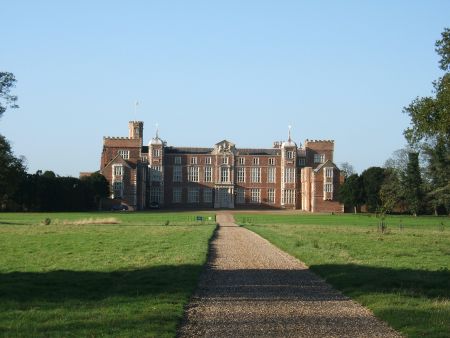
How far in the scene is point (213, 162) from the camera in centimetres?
12306

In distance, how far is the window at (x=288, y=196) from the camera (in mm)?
122188

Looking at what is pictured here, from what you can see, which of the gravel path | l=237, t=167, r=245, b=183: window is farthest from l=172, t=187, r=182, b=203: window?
the gravel path

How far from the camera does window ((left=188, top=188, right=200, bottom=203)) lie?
12262cm

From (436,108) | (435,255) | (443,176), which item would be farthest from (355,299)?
(443,176)

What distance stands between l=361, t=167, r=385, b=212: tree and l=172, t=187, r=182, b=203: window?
111 feet

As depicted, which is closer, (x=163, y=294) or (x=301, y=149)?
(x=163, y=294)

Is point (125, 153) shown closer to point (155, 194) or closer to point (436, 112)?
point (155, 194)

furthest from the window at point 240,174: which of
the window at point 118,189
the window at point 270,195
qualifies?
the window at point 118,189

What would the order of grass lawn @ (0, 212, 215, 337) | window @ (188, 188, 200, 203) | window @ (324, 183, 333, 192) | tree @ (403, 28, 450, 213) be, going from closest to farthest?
grass lawn @ (0, 212, 215, 337)
tree @ (403, 28, 450, 213)
window @ (324, 183, 333, 192)
window @ (188, 188, 200, 203)

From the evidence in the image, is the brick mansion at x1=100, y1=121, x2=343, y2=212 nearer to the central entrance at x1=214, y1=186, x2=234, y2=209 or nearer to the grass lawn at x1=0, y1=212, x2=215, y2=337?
the central entrance at x1=214, y1=186, x2=234, y2=209

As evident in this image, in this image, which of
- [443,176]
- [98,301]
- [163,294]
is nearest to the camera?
[98,301]

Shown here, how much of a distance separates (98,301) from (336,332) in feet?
15.6

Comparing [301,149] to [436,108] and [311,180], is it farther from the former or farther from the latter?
[436,108]

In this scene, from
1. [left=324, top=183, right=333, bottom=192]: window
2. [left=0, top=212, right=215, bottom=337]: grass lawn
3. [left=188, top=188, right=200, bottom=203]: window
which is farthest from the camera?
[left=188, top=188, right=200, bottom=203]: window
